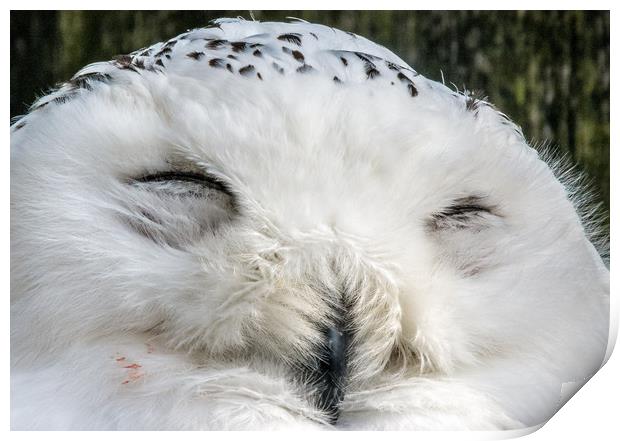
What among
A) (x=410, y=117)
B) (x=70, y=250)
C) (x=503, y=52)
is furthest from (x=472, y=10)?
(x=70, y=250)

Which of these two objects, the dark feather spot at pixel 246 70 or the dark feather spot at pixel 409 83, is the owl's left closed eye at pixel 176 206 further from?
the dark feather spot at pixel 409 83

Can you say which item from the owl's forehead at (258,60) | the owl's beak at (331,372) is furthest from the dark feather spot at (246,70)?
the owl's beak at (331,372)

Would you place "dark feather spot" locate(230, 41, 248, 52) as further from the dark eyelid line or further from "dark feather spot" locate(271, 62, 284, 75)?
the dark eyelid line

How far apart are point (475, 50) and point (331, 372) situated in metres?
0.44

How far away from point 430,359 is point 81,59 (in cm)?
54

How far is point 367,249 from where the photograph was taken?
955 mm

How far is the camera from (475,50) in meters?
1.15

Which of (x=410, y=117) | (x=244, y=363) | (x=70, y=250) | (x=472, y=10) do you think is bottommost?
(x=244, y=363)

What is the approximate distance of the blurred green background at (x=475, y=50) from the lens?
1112 millimetres

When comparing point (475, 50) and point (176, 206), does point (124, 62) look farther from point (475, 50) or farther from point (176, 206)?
point (475, 50)

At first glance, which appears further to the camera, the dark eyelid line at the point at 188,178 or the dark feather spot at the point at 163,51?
the dark feather spot at the point at 163,51

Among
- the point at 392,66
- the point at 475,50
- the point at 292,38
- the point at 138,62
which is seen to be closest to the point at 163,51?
the point at 138,62

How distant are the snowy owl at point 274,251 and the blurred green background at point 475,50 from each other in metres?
0.05
